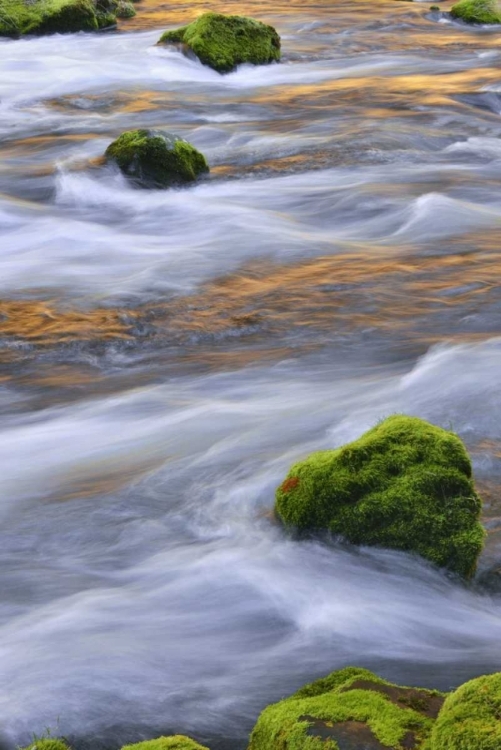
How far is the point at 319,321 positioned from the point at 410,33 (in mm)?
13122

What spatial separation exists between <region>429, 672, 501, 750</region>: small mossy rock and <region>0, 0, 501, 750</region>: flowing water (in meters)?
0.89

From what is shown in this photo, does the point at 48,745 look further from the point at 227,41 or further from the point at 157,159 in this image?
the point at 227,41

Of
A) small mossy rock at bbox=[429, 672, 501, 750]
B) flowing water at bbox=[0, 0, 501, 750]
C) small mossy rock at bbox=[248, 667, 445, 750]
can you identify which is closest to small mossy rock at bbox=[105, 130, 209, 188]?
flowing water at bbox=[0, 0, 501, 750]

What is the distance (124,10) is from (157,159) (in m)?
11.6

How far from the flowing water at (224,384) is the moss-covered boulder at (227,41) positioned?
2.52 meters

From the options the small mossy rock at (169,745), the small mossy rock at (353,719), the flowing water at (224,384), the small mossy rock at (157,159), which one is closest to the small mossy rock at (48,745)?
the flowing water at (224,384)

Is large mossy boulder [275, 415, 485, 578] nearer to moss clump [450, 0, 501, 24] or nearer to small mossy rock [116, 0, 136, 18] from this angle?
moss clump [450, 0, 501, 24]

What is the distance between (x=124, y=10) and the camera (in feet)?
64.8

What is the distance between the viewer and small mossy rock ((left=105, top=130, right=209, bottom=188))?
955cm

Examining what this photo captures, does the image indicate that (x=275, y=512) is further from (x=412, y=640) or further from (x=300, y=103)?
(x=300, y=103)

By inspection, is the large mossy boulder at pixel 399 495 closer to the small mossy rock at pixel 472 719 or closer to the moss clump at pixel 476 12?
the small mossy rock at pixel 472 719

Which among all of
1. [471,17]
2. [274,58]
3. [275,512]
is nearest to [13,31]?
[274,58]

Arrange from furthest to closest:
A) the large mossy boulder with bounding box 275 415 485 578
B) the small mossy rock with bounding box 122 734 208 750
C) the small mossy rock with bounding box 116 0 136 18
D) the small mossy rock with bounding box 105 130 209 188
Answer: the small mossy rock with bounding box 116 0 136 18
the small mossy rock with bounding box 105 130 209 188
the large mossy boulder with bounding box 275 415 485 578
the small mossy rock with bounding box 122 734 208 750

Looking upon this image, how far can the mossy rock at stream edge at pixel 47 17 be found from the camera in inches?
701
